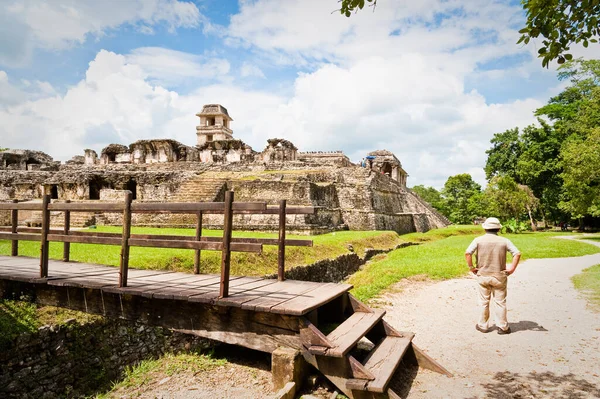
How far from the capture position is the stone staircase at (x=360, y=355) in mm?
3518

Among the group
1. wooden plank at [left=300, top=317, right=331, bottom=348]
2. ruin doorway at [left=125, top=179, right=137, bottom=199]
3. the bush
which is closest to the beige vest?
wooden plank at [left=300, top=317, right=331, bottom=348]

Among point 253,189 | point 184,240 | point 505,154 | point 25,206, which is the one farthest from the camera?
point 505,154

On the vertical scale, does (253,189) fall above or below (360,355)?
above

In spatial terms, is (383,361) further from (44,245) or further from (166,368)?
(44,245)

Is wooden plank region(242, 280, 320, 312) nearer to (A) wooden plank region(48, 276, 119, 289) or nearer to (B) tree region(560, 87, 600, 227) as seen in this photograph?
(A) wooden plank region(48, 276, 119, 289)

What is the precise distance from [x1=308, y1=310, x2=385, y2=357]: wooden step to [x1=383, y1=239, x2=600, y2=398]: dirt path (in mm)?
751

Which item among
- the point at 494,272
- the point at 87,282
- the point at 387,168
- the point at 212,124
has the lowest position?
the point at 87,282

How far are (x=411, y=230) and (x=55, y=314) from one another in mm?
25745

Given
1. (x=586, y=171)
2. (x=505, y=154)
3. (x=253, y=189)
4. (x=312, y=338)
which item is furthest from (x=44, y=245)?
(x=505, y=154)

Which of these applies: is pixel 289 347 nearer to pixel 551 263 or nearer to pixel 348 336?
pixel 348 336

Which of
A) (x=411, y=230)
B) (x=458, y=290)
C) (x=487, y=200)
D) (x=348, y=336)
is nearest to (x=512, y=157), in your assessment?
(x=487, y=200)

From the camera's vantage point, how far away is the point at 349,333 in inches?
161

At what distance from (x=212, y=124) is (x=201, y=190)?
3235cm

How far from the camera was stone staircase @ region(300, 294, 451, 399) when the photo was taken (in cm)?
352
